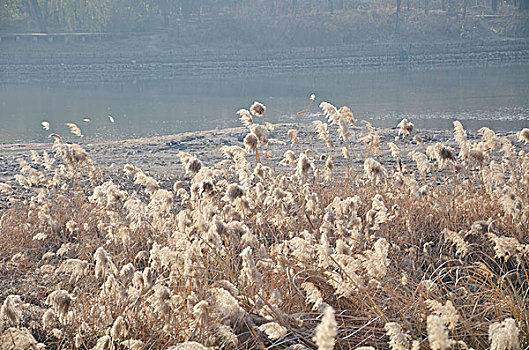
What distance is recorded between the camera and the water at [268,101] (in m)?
15.6

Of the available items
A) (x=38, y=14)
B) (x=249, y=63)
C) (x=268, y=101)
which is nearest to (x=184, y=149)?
(x=268, y=101)

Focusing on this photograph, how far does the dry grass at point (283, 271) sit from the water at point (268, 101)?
981 centimetres

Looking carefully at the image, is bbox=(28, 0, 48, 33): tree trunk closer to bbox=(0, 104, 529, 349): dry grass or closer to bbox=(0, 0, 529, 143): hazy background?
bbox=(0, 0, 529, 143): hazy background

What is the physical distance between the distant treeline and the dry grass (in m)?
45.6

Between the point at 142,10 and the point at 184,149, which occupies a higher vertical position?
the point at 142,10

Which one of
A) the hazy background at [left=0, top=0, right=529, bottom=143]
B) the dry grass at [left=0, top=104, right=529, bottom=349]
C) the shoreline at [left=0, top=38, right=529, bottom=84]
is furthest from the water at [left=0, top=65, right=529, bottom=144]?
the dry grass at [left=0, top=104, right=529, bottom=349]

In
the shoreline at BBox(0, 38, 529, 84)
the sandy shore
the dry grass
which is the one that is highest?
the dry grass

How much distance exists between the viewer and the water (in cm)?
1559

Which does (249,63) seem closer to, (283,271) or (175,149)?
(175,149)

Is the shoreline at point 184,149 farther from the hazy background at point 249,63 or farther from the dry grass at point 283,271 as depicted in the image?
the dry grass at point 283,271

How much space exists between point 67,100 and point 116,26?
1040 inches

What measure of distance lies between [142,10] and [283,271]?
52.3 m

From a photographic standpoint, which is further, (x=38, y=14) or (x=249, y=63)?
(x=38, y=14)

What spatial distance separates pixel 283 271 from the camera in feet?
8.64
